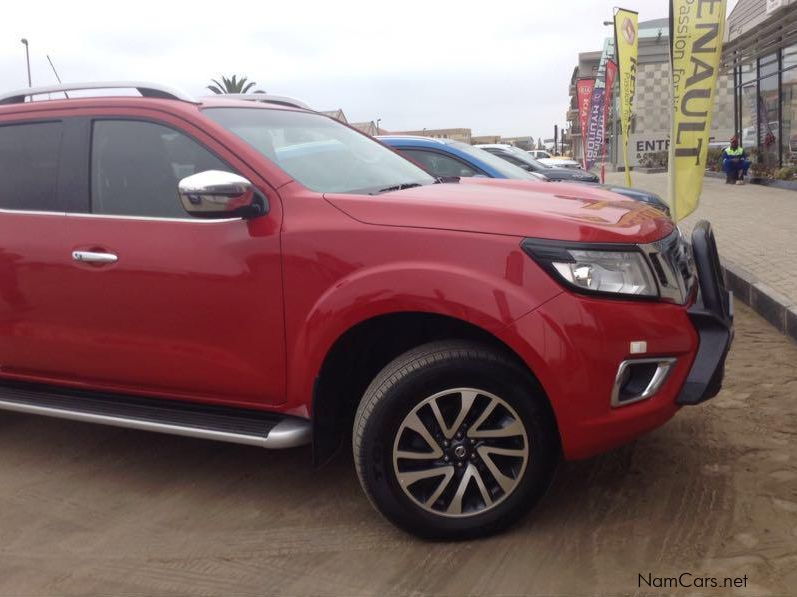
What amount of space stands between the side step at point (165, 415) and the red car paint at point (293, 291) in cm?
6

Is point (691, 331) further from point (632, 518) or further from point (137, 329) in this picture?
point (137, 329)

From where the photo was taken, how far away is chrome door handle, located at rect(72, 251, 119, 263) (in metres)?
3.54

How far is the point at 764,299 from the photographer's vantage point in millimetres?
6766

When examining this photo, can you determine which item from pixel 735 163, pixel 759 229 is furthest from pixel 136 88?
pixel 735 163

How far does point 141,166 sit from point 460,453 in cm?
192

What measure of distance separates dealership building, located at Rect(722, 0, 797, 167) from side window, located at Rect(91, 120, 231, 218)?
17.0m

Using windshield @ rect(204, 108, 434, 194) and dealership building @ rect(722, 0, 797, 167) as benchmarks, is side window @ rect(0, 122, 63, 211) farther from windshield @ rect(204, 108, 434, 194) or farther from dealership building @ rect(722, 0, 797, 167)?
dealership building @ rect(722, 0, 797, 167)

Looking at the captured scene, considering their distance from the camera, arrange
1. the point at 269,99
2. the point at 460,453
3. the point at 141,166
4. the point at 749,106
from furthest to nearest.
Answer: the point at 749,106 < the point at 269,99 < the point at 141,166 < the point at 460,453

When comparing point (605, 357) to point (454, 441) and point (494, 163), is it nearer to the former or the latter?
point (454, 441)

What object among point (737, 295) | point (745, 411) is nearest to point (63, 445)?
point (745, 411)

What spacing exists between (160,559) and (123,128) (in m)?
1.90

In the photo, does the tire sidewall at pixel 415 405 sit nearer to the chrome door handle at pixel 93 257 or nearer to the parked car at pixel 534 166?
the chrome door handle at pixel 93 257

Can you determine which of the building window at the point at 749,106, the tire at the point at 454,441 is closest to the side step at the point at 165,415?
the tire at the point at 454,441

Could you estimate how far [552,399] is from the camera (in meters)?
2.91
